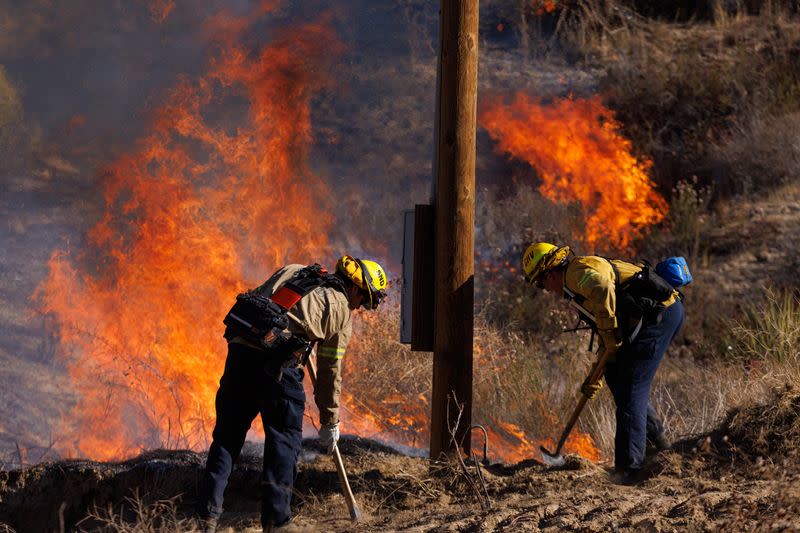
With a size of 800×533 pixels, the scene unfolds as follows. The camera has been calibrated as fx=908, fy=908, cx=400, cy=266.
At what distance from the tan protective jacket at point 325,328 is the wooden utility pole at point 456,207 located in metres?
0.72

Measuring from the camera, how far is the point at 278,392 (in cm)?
511

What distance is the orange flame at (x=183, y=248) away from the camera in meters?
8.17

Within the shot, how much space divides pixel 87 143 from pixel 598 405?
264 inches

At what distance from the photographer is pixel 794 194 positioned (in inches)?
476

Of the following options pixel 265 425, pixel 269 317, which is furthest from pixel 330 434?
pixel 269 317

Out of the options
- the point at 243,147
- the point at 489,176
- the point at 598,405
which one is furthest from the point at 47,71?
the point at 598,405

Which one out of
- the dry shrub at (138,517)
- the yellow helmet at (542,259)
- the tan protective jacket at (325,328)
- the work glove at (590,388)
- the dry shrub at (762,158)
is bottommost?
the dry shrub at (138,517)

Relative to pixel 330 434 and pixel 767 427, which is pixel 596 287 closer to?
pixel 767 427

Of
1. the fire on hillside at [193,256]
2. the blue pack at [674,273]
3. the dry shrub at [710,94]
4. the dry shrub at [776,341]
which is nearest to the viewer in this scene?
the blue pack at [674,273]

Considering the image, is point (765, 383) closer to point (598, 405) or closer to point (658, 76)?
point (598, 405)

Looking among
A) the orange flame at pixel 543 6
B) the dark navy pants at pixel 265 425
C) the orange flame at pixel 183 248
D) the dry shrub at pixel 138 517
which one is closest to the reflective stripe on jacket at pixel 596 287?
the dark navy pants at pixel 265 425

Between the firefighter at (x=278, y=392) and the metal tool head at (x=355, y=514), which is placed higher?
the firefighter at (x=278, y=392)

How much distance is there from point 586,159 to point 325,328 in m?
8.09

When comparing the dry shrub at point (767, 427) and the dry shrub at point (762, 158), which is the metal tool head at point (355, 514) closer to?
the dry shrub at point (767, 427)
